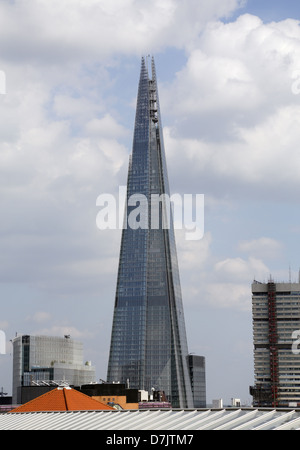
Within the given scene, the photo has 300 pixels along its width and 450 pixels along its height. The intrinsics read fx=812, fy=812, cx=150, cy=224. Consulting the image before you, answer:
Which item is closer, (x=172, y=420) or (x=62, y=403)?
(x=172, y=420)

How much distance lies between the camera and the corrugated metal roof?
39594mm

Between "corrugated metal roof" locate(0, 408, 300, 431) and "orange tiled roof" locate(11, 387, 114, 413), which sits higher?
"corrugated metal roof" locate(0, 408, 300, 431)

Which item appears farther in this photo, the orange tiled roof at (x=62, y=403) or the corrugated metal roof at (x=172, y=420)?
the orange tiled roof at (x=62, y=403)

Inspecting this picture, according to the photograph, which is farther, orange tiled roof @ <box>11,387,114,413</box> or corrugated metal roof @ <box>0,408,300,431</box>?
orange tiled roof @ <box>11,387,114,413</box>

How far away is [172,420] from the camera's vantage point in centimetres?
4653

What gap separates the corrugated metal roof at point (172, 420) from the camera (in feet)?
130

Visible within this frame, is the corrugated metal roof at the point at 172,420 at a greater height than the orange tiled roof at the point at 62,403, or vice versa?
the corrugated metal roof at the point at 172,420

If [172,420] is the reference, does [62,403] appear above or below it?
below
